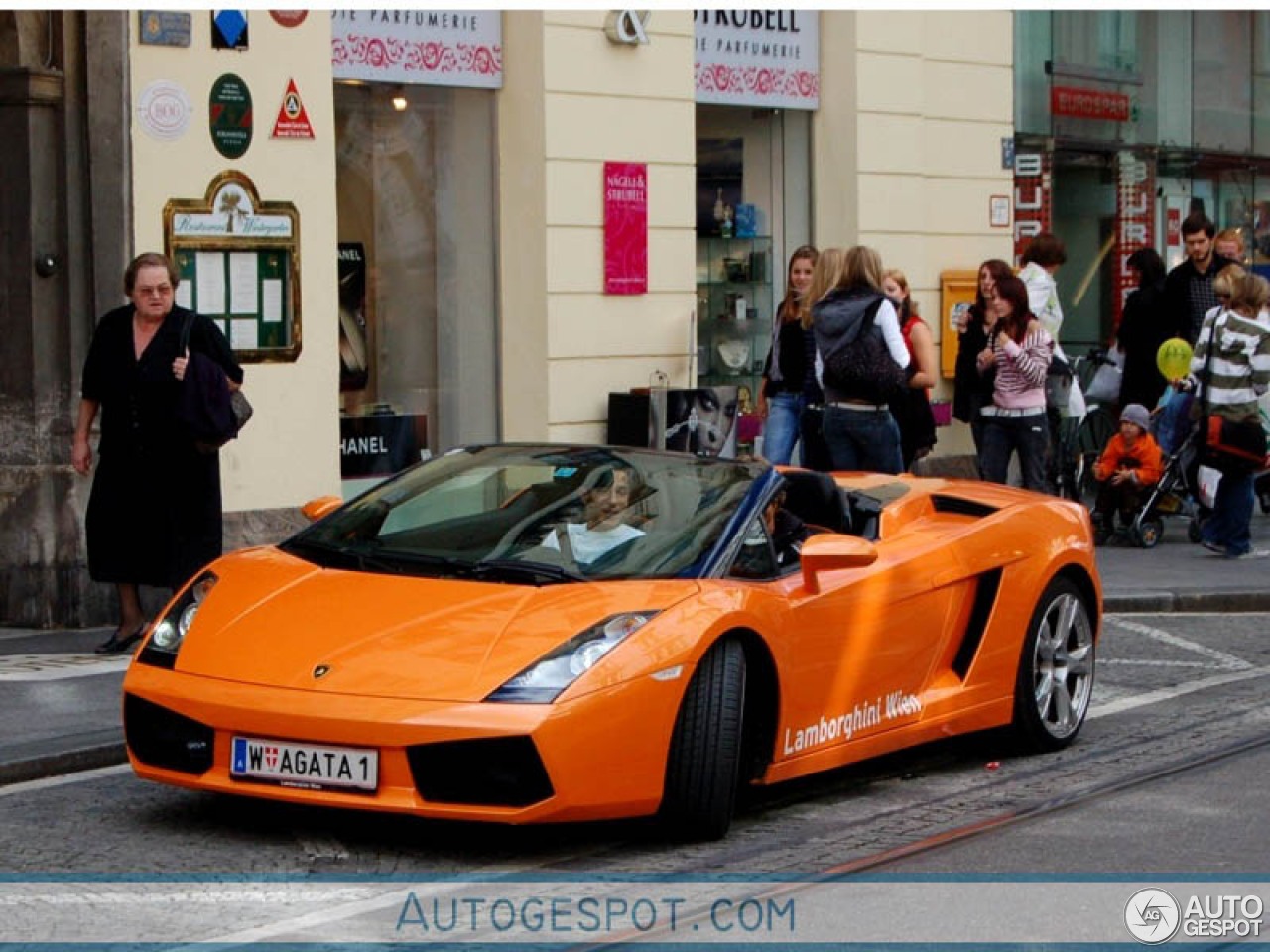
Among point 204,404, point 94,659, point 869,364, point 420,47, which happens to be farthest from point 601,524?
point 420,47

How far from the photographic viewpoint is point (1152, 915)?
5.88 metres

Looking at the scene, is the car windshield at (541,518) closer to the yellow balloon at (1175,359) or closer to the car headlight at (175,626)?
the car headlight at (175,626)

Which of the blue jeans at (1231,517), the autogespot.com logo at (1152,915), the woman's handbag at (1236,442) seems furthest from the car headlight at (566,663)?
the blue jeans at (1231,517)

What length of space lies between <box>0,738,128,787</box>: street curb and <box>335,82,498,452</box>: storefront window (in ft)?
19.4

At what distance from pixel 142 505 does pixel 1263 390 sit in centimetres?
725

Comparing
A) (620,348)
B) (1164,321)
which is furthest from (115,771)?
(1164,321)

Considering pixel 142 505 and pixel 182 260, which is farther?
pixel 182 260

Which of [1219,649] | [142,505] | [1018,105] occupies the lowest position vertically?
[1219,649]

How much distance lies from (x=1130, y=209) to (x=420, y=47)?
27.3 ft

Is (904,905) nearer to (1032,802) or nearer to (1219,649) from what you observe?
(1032,802)

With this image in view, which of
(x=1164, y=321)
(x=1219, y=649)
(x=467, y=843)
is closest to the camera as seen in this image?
(x=467, y=843)

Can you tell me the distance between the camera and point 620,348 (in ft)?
48.7

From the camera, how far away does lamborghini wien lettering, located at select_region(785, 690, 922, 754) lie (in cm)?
707

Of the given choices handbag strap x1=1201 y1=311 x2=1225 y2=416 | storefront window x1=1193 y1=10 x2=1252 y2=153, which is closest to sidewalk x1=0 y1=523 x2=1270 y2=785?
handbag strap x1=1201 y1=311 x2=1225 y2=416
